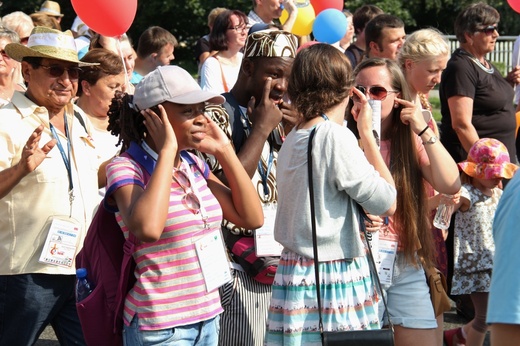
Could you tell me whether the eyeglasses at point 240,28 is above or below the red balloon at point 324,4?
above

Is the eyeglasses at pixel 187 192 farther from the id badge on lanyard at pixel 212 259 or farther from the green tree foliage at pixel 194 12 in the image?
the green tree foliage at pixel 194 12

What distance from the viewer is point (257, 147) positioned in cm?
400

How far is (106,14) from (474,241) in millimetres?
2917

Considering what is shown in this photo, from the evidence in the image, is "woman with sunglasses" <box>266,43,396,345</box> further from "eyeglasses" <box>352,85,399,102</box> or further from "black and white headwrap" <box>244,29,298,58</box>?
"eyeglasses" <box>352,85,399,102</box>

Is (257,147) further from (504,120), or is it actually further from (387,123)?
(504,120)

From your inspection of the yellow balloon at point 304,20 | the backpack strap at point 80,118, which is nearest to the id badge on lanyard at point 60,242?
the backpack strap at point 80,118

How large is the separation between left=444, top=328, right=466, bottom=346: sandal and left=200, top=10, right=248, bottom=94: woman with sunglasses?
8.77 feet

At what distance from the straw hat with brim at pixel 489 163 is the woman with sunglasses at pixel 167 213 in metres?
2.87

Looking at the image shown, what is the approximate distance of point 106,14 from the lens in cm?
612

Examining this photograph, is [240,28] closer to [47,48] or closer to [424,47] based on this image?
[424,47]

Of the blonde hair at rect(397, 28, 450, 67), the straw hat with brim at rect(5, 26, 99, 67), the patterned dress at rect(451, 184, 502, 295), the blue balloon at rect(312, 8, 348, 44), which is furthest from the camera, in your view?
the blue balloon at rect(312, 8, 348, 44)

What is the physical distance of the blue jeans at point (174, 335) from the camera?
3.35m

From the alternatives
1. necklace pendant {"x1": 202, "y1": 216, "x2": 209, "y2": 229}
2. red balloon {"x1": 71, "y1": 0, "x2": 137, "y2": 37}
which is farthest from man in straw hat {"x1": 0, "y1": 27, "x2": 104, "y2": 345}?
red balloon {"x1": 71, "y1": 0, "x2": 137, "y2": 37}

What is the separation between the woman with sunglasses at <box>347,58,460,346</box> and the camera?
4219 mm
